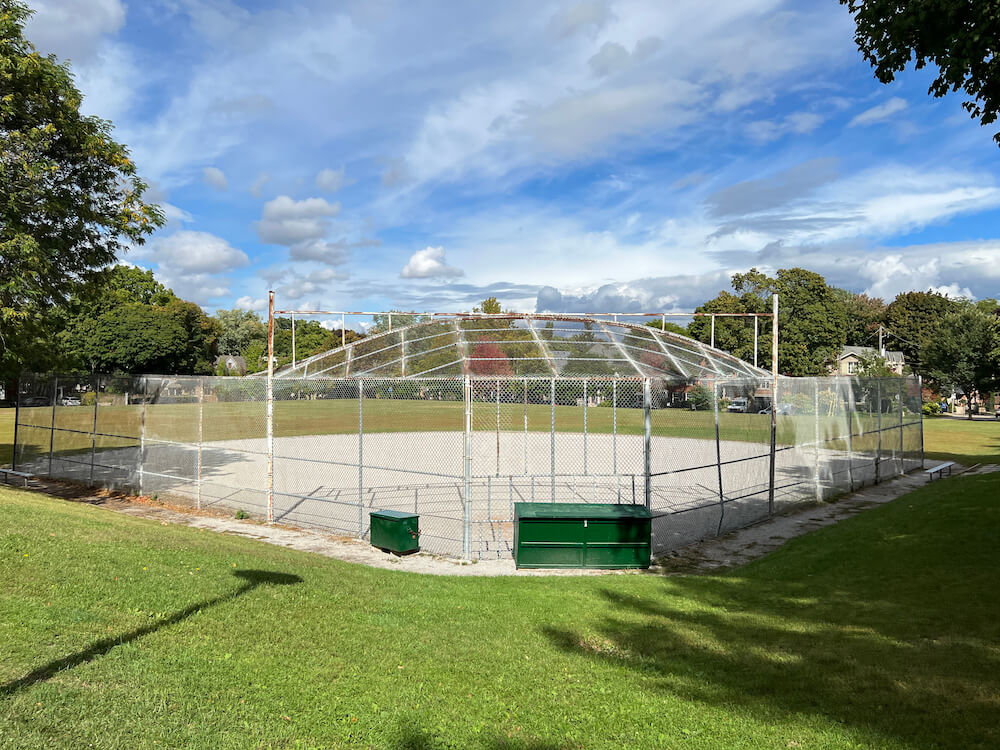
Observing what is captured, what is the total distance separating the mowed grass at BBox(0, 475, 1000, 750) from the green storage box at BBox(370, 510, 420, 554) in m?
1.59

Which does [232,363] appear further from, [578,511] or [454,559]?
[578,511]

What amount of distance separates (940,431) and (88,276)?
4360cm

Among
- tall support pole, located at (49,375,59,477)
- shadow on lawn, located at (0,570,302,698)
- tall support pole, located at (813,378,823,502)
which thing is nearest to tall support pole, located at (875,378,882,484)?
tall support pole, located at (813,378,823,502)

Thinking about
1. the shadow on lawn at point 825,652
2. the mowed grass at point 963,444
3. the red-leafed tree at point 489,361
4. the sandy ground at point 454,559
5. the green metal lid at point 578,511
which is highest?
the red-leafed tree at point 489,361

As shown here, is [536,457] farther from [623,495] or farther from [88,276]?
[88,276]

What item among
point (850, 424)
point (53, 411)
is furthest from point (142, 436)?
point (850, 424)

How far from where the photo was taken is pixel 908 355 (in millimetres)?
81500

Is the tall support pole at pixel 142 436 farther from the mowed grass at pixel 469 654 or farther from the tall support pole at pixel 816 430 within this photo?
the tall support pole at pixel 816 430

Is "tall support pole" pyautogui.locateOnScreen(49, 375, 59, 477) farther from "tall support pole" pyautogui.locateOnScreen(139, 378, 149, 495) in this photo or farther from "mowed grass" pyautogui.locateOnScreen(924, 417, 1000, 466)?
"mowed grass" pyautogui.locateOnScreen(924, 417, 1000, 466)

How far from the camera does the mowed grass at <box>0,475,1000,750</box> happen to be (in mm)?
4082

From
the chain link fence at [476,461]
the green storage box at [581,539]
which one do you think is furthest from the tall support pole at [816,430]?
the green storage box at [581,539]

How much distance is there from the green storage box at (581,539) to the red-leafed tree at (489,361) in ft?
36.2

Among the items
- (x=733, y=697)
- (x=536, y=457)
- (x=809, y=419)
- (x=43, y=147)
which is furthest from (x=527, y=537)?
(x=536, y=457)

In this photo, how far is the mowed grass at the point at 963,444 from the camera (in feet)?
77.6
